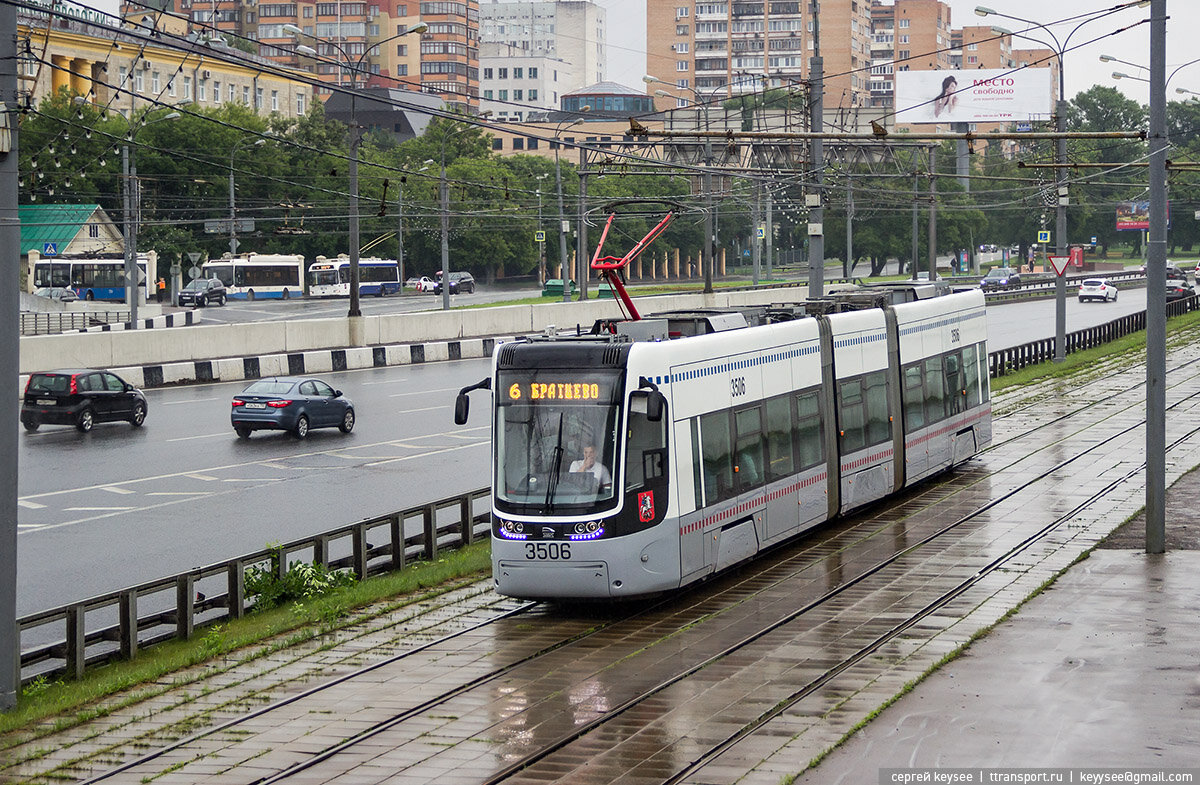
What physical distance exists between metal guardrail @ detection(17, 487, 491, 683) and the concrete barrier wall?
22458 millimetres

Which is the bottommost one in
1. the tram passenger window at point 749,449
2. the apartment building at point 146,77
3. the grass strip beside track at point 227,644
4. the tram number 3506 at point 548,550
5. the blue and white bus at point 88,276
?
the grass strip beside track at point 227,644

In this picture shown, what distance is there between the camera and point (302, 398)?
32.4m

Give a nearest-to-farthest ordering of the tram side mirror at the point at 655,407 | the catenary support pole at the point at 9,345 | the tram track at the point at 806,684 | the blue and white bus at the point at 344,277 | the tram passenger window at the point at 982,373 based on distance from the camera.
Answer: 1. the tram track at the point at 806,684
2. the catenary support pole at the point at 9,345
3. the tram side mirror at the point at 655,407
4. the tram passenger window at the point at 982,373
5. the blue and white bus at the point at 344,277

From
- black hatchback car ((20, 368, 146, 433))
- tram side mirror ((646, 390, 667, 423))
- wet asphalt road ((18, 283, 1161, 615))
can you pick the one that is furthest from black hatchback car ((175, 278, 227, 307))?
tram side mirror ((646, 390, 667, 423))

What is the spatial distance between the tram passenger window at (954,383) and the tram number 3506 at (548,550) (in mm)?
10815

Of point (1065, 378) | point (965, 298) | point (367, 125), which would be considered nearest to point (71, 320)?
point (1065, 378)

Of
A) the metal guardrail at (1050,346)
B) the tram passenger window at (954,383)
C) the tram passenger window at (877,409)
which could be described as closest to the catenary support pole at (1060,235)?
the metal guardrail at (1050,346)

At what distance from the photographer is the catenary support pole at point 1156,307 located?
17.1 metres

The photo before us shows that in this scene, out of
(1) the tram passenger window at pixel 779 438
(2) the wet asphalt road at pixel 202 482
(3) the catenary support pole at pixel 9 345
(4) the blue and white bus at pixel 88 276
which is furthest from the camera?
(4) the blue and white bus at pixel 88 276

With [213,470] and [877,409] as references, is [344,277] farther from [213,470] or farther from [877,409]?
[877,409]

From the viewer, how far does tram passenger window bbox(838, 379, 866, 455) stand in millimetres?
19234

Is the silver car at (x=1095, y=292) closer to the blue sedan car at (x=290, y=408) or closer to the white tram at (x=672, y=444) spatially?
the blue sedan car at (x=290, y=408)

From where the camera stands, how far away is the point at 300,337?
4847 cm

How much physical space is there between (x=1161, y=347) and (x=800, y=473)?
435 cm
